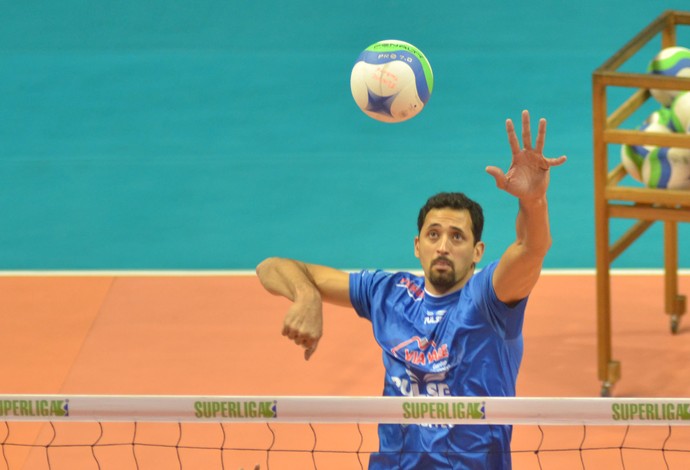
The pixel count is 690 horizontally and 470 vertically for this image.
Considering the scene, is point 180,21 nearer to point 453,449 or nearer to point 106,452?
point 106,452

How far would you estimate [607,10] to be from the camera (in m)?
14.2

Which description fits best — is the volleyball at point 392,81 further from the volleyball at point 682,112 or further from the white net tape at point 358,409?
the white net tape at point 358,409

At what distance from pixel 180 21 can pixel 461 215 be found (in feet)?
33.4

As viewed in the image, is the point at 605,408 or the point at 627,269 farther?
the point at 627,269

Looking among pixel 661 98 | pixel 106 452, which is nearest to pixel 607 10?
pixel 661 98

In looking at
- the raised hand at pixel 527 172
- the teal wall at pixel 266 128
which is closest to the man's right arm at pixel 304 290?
the raised hand at pixel 527 172

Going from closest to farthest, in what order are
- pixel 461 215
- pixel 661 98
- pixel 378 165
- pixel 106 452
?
1. pixel 461 215
2. pixel 106 452
3. pixel 661 98
4. pixel 378 165

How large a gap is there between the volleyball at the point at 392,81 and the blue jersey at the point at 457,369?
1.73 metres

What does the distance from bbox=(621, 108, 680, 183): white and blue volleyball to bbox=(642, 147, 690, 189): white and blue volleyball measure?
3.7 inches

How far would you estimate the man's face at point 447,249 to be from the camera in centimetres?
485

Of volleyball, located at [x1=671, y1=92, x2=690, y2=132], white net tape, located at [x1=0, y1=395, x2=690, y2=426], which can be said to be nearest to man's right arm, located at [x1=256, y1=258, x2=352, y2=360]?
white net tape, located at [x1=0, y1=395, x2=690, y2=426]

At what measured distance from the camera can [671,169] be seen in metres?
6.89

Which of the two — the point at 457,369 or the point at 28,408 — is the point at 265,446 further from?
the point at 457,369

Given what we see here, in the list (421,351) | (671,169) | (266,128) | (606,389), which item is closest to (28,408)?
(421,351)
